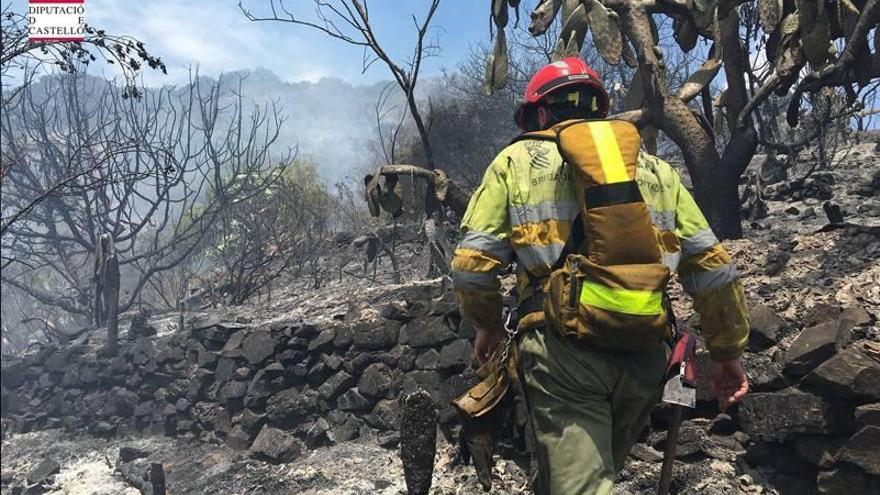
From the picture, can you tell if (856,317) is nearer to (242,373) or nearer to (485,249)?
(485,249)

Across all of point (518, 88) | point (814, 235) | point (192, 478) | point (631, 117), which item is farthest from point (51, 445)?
point (518, 88)

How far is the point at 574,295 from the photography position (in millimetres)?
1812

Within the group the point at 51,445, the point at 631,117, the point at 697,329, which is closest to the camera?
the point at 697,329

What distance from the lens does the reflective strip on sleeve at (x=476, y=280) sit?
80.2 inches

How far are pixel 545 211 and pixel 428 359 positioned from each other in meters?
3.43

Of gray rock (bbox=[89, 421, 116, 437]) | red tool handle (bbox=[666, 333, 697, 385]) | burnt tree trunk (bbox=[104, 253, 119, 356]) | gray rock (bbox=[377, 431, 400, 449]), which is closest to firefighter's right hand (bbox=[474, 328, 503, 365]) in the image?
red tool handle (bbox=[666, 333, 697, 385])

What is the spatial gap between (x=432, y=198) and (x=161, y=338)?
4857 mm

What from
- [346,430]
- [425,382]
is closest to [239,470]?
[346,430]

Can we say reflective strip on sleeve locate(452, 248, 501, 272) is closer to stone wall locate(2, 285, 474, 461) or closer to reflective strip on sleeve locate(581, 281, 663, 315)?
reflective strip on sleeve locate(581, 281, 663, 315)

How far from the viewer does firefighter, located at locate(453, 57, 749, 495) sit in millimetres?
1806

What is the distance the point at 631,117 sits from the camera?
5.41m

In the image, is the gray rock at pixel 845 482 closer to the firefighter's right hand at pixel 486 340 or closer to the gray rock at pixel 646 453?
the gray rock at pixel 646 453

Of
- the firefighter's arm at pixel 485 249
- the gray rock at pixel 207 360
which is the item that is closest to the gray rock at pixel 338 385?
the gray rock at pixel 207 360

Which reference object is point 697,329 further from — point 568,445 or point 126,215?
point 126,215
